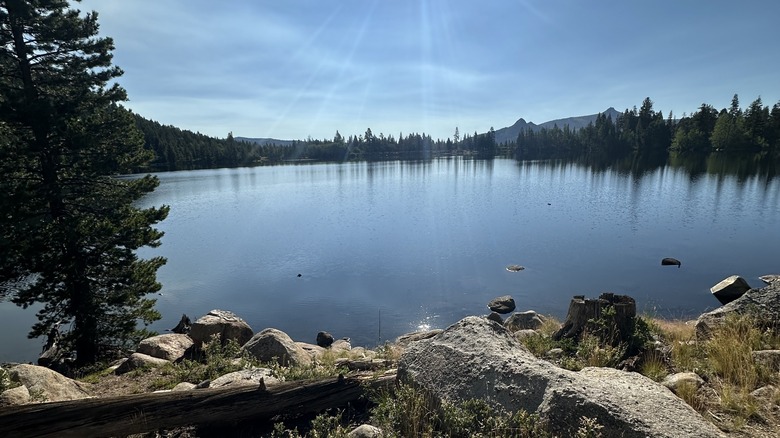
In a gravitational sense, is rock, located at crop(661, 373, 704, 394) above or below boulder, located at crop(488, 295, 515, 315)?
above

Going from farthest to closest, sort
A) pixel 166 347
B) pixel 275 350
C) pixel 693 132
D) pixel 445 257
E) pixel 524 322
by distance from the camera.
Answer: pixel 693 132, pixel 445 257, pixel 524 322, pixel 166 347, pixel 275 350

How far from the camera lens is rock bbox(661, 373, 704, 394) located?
6.03m

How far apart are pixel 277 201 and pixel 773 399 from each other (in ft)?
228

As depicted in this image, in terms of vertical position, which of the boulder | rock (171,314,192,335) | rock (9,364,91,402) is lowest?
rock (171,314,192,335)

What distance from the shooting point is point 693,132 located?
448 ft

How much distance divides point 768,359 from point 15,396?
42.9 feet

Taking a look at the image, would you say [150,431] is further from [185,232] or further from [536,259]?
[185,232]

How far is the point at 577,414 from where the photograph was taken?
15.0 ft

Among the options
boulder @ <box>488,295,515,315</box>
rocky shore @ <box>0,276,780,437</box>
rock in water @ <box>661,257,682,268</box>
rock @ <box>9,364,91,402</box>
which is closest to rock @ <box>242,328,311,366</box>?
rocky shore @ <box>0,276,780,437</box>

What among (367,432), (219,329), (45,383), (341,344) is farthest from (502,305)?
(45,383)

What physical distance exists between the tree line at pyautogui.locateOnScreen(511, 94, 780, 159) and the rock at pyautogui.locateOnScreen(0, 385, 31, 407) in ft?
509

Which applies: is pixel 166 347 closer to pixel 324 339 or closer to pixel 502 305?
pixel 324 339

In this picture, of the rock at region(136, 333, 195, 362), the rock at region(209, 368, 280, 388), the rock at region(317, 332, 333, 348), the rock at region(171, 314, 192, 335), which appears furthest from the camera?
the rock at region(171, 314, 192, 335)

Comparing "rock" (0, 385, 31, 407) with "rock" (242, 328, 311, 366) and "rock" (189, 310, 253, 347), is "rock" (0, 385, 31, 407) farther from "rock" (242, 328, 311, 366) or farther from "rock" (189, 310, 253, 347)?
"rock" (189, 310, 253, 347)
